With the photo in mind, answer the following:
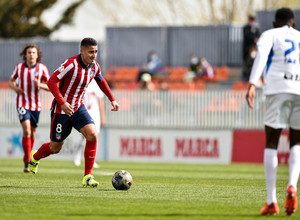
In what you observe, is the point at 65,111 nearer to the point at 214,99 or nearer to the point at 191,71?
the point at 214,99

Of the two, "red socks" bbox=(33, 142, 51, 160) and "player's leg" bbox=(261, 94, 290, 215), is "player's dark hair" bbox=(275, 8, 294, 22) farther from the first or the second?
"red socks" bbox=(33, 142, 51, 160)

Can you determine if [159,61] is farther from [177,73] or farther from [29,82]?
[29,82]

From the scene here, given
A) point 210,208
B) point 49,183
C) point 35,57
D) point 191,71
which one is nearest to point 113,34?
Result: point 191,71

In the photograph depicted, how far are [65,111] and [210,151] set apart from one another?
12.2 m

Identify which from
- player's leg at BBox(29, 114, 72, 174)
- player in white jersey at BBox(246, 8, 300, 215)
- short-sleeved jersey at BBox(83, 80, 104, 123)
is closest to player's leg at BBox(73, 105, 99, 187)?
player's leg at BBox(29, 114, 72, 174)

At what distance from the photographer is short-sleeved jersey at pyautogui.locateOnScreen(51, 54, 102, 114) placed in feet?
36.2

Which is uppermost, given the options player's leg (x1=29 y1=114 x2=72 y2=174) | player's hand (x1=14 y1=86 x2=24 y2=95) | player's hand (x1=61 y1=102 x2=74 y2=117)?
player's hand (x1=14 y1=86 x2=24 y2=95)

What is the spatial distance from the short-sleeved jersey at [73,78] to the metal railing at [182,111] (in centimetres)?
1207

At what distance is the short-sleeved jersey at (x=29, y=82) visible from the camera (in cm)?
1488

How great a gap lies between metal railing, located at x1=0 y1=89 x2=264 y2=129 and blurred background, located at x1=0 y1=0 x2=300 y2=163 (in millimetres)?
30

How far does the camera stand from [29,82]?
49.0ft

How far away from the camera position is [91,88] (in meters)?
17.6

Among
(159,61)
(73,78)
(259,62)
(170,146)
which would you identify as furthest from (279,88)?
(159,61)

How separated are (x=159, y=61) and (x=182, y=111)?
8.94 m
